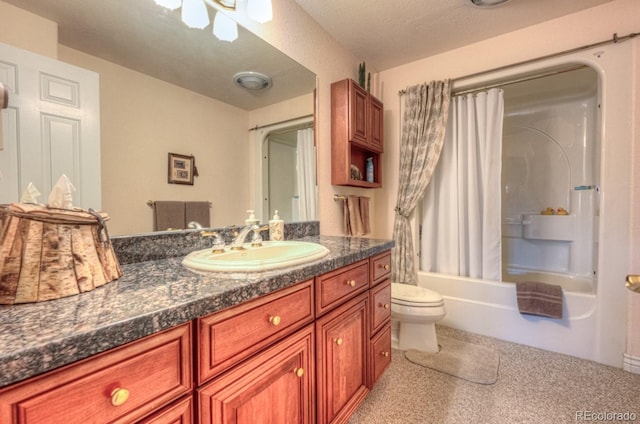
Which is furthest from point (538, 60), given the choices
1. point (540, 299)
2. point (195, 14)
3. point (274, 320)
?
point (274, 320)

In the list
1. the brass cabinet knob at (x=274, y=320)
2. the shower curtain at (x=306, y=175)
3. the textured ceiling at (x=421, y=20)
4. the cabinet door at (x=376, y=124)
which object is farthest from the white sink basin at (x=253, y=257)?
the textured ceiling at (x=421, y=20)

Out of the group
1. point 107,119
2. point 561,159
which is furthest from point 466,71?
point 107,119

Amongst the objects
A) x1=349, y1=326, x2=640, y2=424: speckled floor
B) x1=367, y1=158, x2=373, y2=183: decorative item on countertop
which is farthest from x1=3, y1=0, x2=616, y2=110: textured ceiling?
x1=349, y1=326, x2=640, y2=424: speckled floor

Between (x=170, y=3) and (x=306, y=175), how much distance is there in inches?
41.8

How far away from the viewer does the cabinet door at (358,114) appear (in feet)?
6.28

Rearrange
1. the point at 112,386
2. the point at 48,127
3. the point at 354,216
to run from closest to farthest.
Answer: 1. the point at 112,386
2. the point at 48,127
3. the point at 354,216

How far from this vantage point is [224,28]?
1299 millimetres

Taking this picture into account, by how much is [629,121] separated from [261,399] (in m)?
2.47

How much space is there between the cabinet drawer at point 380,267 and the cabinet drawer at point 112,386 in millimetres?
944

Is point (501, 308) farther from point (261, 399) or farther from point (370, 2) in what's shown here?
point (370, 2)

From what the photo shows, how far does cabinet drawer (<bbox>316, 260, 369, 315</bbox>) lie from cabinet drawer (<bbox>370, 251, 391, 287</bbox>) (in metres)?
0.06

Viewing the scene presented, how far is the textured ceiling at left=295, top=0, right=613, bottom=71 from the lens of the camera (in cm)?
170

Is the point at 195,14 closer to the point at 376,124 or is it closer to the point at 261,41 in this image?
the point at 261,41

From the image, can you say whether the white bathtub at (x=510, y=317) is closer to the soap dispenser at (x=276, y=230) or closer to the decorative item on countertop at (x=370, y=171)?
the decorative item on countertop at (x=370, y=171)
